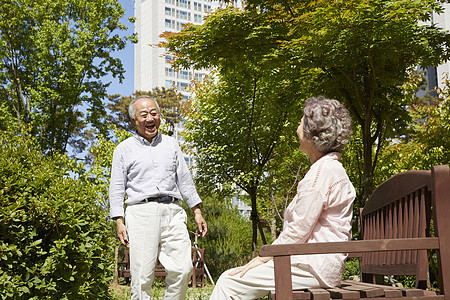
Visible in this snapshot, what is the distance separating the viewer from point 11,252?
532 centimetres

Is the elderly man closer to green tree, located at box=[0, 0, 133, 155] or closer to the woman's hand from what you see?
the woman's hand

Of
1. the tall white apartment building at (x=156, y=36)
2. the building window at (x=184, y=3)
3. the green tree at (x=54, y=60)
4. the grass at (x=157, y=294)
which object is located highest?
the building window at (x=184, y=3)

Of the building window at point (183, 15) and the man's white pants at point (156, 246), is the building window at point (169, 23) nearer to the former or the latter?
the building window at point (183, 15)

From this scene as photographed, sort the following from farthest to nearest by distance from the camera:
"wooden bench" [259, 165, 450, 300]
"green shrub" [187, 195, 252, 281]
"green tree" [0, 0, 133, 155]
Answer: "green tree" [0, 0, 133, 155]
"green shrub" [187, 195, 252, 281]
"wooden bench" [259, 165, 450, 300]

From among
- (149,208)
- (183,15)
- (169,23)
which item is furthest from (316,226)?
(183,15)

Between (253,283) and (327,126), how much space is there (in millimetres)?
983

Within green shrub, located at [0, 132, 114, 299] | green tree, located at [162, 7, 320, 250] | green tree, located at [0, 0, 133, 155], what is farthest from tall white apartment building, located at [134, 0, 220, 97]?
green shrub, located at [0, 132, 114, 299]

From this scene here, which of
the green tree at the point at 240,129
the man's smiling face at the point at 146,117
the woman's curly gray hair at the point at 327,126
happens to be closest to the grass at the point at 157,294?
the man's smiling face at the point at 146,117

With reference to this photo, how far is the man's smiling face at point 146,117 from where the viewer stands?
16.1 ft

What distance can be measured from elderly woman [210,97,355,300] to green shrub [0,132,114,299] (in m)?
3.34

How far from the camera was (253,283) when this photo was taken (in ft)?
9.22

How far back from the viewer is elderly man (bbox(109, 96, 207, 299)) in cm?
467

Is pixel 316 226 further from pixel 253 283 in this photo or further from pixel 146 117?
pixel 146 117

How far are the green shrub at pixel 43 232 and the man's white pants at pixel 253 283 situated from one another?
3.25 m
